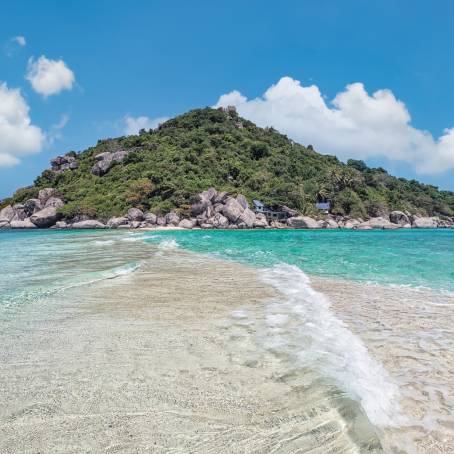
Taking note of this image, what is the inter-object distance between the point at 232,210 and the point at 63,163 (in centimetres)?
5631

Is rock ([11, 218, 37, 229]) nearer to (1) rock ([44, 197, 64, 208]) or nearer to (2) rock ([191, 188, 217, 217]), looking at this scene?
(1) rock ([44, 197, 64, 208])

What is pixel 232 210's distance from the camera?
6731 cm

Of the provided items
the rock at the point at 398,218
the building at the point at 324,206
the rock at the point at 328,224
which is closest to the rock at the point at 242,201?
the rock at the point at 328,224

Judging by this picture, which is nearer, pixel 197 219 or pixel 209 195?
pixel 197 219

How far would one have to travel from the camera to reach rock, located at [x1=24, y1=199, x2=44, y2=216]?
246 feet

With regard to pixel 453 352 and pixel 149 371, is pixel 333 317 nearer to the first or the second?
pixel 453 352

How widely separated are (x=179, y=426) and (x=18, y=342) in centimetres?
339

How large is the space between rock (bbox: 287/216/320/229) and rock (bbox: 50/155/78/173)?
201 feet

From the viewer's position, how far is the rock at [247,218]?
66.8m

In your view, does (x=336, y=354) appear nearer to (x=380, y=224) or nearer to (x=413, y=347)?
(x=413, y=347)

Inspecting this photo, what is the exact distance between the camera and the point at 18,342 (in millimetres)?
5066

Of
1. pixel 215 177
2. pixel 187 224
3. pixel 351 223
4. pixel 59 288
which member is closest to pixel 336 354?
pixel 59 288

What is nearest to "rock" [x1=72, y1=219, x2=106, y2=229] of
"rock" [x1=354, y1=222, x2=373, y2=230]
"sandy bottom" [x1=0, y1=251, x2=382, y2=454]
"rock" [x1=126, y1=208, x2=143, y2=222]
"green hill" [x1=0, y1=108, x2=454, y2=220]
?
"green hill" [x1=0, y1=108, x2=454, y2=220]

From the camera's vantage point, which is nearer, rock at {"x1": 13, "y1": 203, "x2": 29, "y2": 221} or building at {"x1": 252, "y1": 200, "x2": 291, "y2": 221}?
building at {"x1": 252, "y1": 200, "x2": 291, "y2": 221}
